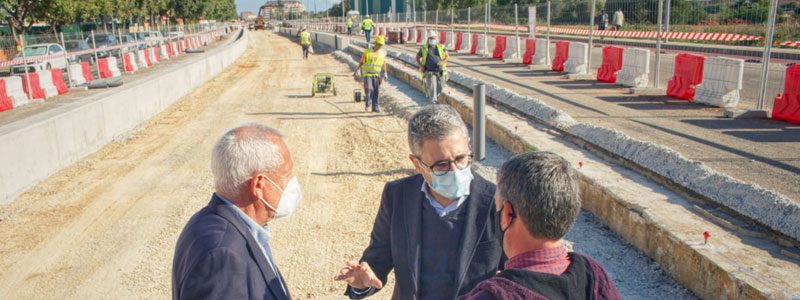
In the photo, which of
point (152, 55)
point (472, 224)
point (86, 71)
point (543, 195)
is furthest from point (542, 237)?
point (152, 55)

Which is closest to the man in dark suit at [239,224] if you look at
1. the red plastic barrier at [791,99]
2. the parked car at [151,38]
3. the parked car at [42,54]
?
the red plastic barrier at [791,99]

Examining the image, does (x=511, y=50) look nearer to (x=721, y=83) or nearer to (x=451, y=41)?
(x=451, y=41)

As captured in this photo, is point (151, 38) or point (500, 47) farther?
point (151, 38)

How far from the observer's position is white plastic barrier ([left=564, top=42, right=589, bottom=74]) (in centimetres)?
1930

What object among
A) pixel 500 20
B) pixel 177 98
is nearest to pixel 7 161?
pixel 177 98

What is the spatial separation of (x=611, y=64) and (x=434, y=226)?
1562 cm

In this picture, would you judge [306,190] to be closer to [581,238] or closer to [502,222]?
[581,238]

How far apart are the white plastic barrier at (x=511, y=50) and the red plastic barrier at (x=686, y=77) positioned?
38.8ft

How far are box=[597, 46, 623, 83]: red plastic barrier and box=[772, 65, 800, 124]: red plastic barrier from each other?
6188 millimetres

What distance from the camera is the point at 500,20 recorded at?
31234 mm

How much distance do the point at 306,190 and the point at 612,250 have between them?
4508 millimetres

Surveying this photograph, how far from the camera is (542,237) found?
203cm

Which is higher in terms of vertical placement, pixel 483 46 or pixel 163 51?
pixel 483 46

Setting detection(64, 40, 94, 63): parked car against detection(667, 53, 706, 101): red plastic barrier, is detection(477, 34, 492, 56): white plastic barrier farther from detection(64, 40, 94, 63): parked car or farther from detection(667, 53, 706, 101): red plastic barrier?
detection(64, 40, 94, 63): parked car
